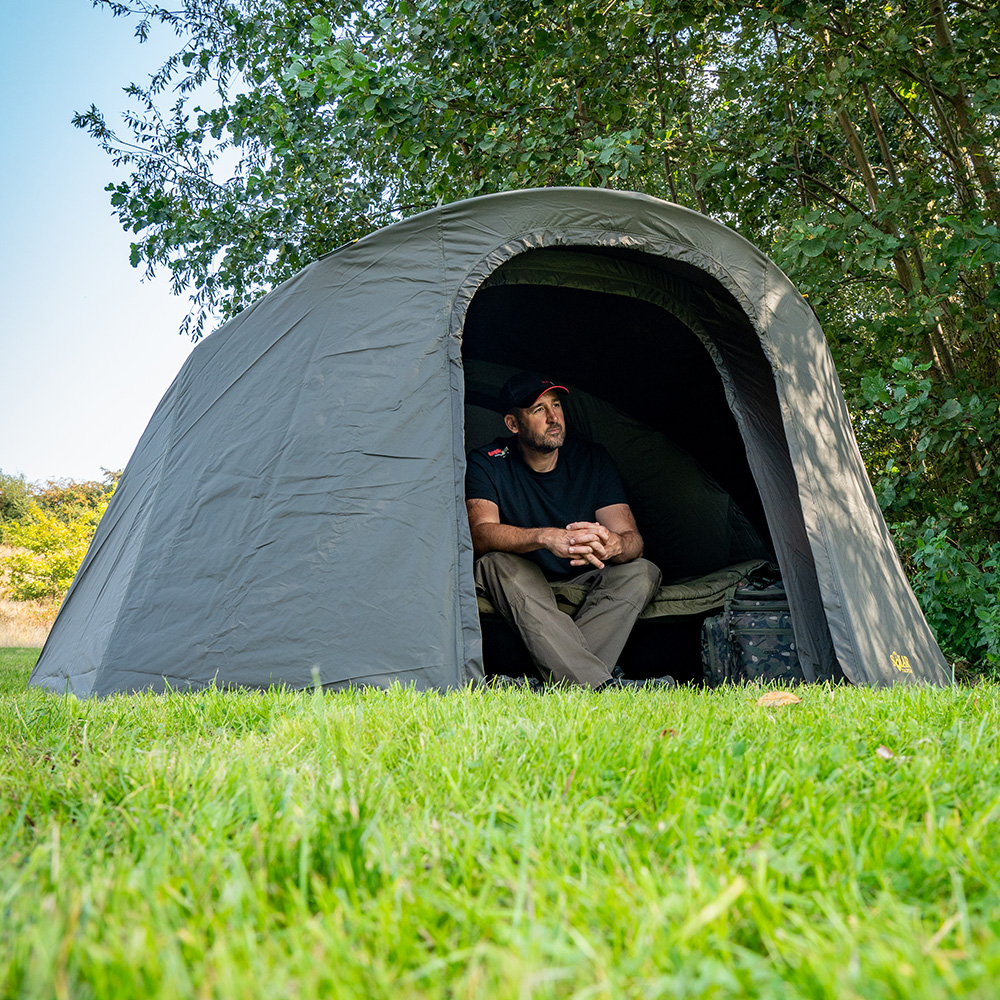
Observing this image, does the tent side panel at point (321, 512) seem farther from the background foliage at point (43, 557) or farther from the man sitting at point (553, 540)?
the background foliage at point (43, 557)

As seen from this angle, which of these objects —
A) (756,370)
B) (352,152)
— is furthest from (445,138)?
(756,370)

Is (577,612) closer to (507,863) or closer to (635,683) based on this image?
(635,683)

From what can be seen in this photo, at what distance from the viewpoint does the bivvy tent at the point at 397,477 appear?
2408 millimetres

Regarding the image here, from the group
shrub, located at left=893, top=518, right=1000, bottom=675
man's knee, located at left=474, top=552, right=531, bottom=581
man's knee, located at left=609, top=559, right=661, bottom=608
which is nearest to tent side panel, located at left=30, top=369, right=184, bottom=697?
man's knee, located at left=474, top=552, right=531, bottom=581

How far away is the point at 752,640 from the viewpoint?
299cm

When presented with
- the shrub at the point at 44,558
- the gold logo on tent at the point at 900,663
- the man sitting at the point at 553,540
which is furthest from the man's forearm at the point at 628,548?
the shrub at the point at 44,558

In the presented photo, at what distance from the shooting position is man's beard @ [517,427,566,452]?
3.62 m

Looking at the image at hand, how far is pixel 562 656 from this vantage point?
9.60 ft

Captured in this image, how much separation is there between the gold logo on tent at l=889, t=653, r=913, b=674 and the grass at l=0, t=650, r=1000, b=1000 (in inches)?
49.9

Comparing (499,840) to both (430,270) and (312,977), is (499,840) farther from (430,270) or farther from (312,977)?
(430,270)

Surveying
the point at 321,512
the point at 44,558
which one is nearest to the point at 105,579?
the point at 321,512

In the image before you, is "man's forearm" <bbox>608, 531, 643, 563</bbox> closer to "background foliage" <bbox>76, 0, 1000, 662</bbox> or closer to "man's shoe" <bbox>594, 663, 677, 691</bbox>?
"man's shoe" <bbox>594, 663, 677, 691</bbox>

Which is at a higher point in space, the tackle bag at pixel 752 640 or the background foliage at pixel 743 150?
the background foliage at pixel 743 150

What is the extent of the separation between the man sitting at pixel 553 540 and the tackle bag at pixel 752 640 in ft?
1.09
